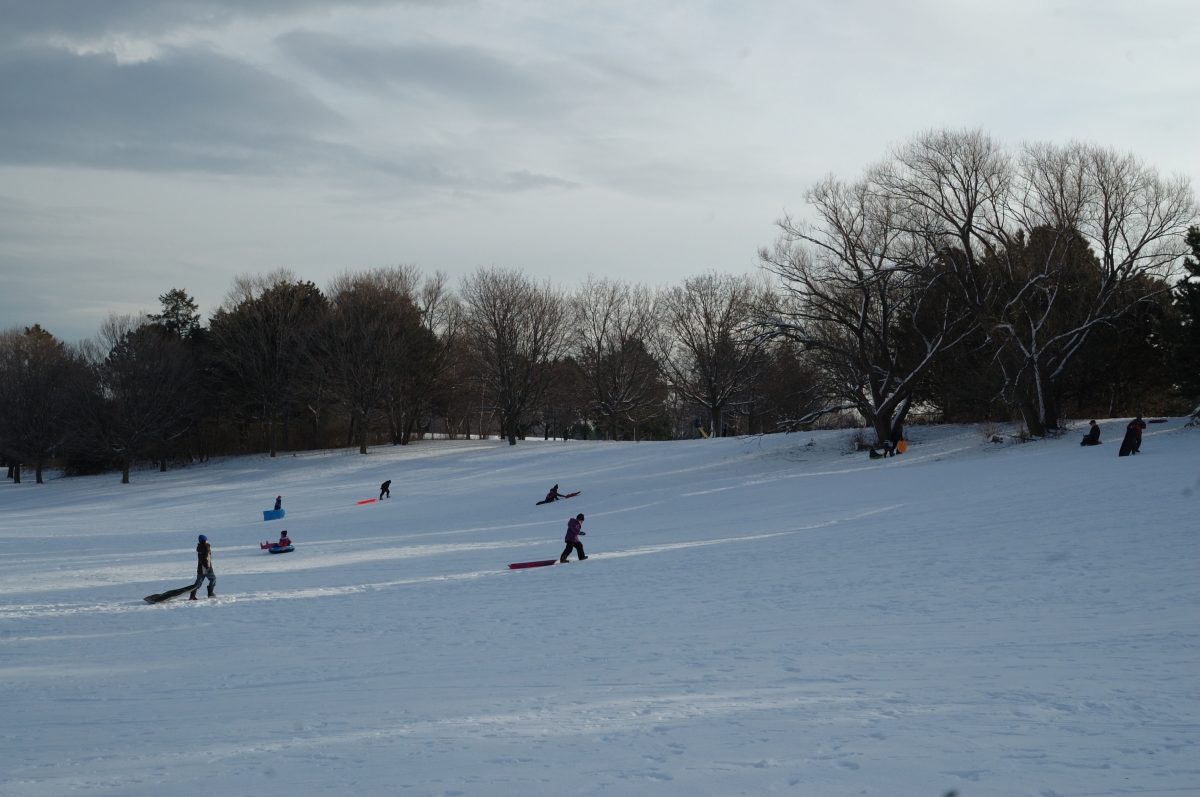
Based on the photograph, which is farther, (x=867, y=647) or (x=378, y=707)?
(x=867, y=647)

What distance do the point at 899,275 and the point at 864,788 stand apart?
35.2 meters

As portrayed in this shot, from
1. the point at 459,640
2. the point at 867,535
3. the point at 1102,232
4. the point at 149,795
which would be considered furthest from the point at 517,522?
the point at 1102,232

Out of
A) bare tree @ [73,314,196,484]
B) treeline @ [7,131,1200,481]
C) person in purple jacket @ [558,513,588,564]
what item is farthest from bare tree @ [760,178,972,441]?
bare tree @ [73,314,196,484]

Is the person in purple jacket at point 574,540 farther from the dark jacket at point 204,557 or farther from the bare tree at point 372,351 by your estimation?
the bare tree at point 372,351

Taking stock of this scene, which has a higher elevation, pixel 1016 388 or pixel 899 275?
pixel 899 275

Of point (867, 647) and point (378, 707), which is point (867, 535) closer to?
point (867, 647)

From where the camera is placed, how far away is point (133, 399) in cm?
5334

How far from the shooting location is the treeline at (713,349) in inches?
1382

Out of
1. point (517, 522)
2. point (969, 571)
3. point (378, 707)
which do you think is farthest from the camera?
point (517, 522)

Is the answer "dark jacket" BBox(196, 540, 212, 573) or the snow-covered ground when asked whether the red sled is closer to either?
the snow-covered ground

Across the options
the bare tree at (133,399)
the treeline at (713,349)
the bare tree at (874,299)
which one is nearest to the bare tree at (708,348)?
the treeline at (713,349)

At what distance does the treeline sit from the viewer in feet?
115

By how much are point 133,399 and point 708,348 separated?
40.7m

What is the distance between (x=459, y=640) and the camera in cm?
1198
